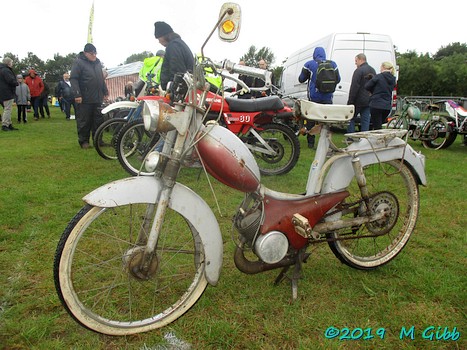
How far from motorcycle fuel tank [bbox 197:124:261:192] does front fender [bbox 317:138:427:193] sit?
0.60 metres

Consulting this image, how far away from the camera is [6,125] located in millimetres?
9305

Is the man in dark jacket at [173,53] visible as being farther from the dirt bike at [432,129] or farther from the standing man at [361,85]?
the dirt bike at [432,129]

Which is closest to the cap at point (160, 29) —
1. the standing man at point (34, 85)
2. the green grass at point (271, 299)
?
the green grass at point (271, 299)

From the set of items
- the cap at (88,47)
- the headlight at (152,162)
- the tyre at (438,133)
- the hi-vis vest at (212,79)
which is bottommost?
the tyre at (438,133)

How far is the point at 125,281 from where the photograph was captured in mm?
2230

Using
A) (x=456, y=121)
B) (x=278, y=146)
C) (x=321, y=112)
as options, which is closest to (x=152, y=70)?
(x=278, y=146)

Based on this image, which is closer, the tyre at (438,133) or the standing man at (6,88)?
the tyre at (438,133)

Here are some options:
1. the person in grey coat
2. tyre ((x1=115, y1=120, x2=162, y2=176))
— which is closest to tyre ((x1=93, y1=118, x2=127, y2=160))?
tyre ((x1=115, y1=120, x2=162, y2=176))

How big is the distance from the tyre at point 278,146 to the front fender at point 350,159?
2.49 m

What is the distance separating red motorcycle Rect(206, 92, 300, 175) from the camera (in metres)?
4.48

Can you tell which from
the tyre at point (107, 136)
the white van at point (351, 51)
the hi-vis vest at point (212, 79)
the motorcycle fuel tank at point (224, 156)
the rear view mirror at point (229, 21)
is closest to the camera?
the rear view mirror at point (229, 21)

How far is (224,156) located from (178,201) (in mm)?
321

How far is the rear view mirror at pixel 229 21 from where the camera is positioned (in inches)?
61.5

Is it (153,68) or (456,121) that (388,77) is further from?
(153,68)
